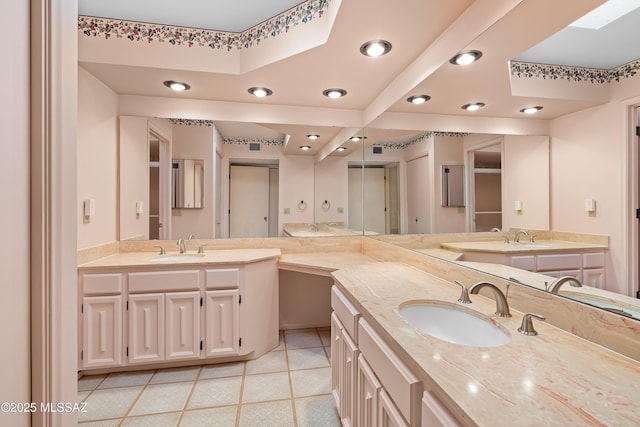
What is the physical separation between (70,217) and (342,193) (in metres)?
2.51

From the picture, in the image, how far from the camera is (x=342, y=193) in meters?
3.03

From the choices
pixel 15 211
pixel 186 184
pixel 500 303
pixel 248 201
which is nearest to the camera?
pixel 15 211

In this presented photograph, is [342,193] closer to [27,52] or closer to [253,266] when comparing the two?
[253,266]

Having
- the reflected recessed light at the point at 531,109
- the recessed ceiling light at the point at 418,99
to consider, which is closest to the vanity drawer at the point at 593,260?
the reflected recessed light at the point at 531,109

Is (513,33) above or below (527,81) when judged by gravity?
above

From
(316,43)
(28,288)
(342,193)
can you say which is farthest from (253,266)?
(28,288)

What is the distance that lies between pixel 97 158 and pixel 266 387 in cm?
206

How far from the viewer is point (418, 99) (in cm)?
200

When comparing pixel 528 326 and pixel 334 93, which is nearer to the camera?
pixel 528 326

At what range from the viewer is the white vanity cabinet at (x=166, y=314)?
2.04 metres

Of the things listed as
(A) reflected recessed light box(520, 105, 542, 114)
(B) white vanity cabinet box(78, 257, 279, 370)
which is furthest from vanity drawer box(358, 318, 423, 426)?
(B) white vanity cabinet box(78, 257, 279, 370)

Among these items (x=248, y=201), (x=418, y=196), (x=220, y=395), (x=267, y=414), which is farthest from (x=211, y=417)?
(x=418, y=196)

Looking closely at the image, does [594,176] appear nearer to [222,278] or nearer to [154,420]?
[222,278]

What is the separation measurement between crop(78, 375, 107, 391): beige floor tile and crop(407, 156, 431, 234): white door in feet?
8.01
